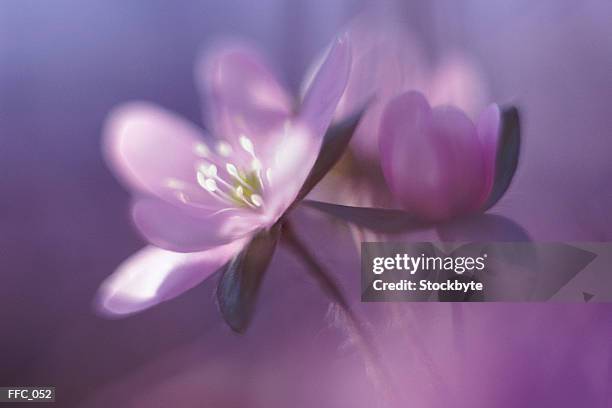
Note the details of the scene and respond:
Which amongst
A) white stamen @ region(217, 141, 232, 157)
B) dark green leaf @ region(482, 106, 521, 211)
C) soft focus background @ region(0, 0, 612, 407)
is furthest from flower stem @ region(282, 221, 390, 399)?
dark green leaf @ region(482, 106, 521, 211)

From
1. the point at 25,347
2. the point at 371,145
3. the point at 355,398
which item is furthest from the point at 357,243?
the point at 25,347

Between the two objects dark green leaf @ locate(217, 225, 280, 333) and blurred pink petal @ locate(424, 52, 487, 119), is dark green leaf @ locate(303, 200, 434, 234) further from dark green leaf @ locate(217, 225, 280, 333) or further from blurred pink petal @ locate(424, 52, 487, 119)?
blurred pink petal @ locate(424, 52, 487, 119)

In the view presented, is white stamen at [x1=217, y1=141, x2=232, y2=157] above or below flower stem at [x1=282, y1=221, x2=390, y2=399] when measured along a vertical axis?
above

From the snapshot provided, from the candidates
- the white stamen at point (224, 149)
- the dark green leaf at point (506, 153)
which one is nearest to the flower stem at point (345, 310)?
the white stamen at point (224, 149)

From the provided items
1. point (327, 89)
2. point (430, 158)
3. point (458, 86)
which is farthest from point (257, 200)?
point (458, 86)

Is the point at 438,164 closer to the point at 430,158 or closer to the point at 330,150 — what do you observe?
the point at 430,158

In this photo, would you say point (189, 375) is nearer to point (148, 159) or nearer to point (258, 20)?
point (148, 159)
